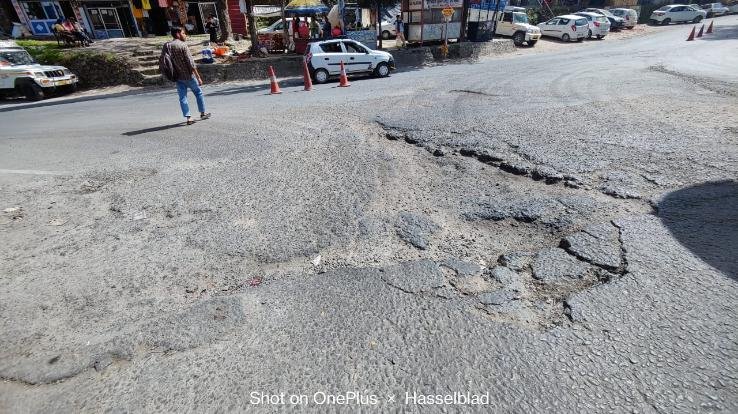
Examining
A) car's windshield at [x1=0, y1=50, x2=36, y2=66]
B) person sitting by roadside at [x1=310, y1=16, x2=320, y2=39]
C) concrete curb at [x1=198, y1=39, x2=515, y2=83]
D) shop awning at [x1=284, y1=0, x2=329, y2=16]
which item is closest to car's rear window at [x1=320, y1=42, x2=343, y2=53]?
concrete curb at [x1=198, y1=39, x2=515, y2=83]

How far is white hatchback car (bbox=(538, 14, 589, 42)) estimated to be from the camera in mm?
24172

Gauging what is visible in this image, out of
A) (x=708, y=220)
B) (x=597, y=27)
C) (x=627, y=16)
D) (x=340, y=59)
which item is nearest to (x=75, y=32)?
(x=340, y=59)

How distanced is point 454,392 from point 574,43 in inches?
1128

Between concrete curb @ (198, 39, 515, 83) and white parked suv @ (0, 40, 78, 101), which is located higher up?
white parked suv @ (0, 40, 78, 101)

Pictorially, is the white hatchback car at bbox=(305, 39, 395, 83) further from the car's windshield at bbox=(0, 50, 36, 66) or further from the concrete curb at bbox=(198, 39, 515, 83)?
the car's windshield at bbox=(0, 50, 36, 66)

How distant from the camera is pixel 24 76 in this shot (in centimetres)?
1323

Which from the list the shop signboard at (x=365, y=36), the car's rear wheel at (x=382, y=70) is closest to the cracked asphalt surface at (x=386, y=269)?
the car's rear wheel at (x=382, y=70)

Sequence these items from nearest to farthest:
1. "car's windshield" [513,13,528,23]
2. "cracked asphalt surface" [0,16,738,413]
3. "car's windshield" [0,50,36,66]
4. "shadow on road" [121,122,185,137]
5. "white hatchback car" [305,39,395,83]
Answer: "cracked asphalt surface" [0,16,738,413]
"shadow on road" [121,122,185,137]
"white hatchback car" [305,39,395,83]
"car's windshield" [0,50,36,66]
"car's windshield" [513,13,528,23]

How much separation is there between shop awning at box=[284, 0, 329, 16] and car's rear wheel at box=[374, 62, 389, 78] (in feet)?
26.7

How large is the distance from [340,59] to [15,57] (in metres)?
12.5

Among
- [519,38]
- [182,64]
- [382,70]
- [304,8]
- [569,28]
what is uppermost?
[304,8]

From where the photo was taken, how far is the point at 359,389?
198cm

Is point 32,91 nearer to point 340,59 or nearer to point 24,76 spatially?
point 24,76

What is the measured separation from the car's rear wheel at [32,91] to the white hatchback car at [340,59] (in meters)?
10.5
